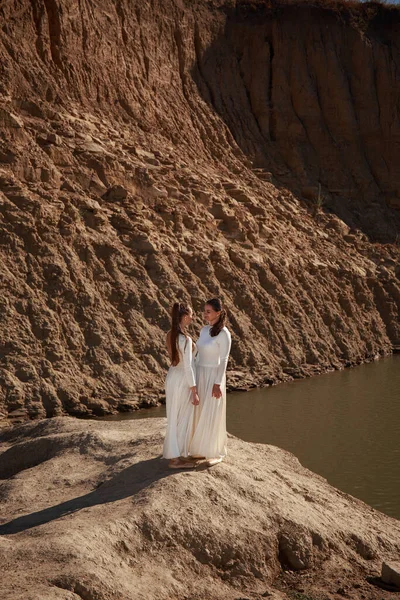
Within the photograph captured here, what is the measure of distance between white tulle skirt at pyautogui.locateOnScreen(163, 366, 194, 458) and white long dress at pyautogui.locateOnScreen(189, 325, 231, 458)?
0.28ft

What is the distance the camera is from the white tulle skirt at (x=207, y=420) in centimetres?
822

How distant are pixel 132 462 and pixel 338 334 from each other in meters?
14.1

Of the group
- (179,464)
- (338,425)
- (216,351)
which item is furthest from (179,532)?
(338,425)

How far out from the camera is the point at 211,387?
8320 mm

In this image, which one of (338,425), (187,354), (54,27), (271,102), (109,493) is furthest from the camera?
(271,102)

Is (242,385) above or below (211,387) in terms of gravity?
below

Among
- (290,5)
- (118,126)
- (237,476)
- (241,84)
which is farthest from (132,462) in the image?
(290,5)

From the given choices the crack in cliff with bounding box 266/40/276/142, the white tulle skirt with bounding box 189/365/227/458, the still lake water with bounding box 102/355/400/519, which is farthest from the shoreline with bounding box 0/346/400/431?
the crack in cliff with bounding box 266/40/276/142

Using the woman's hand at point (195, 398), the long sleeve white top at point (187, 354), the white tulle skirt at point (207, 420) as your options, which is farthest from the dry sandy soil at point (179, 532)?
the long sleeve white top at point (187, 354)

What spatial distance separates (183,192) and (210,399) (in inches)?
533

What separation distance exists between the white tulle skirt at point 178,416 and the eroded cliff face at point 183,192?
6.95 meters

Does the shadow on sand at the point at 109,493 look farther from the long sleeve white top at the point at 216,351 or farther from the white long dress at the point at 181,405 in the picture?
the long sleeve white top at the point at 216,351

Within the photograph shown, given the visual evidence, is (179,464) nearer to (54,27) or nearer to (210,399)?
(210,399)

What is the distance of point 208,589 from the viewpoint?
21.9ft
